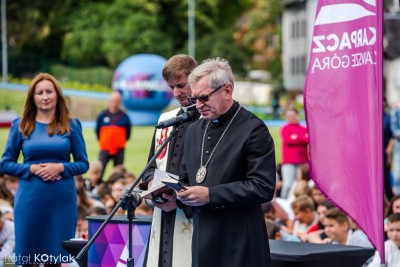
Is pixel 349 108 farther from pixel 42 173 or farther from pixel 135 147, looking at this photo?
pixel 135 147

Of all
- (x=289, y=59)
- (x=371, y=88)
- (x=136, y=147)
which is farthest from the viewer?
(x=289, y=59)

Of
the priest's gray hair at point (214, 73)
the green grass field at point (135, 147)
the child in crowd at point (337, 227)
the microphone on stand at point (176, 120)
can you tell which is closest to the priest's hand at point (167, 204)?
the microphone on stand at point (176, 120)

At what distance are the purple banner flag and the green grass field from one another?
1590 centimetres

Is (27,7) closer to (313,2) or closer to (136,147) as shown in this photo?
(313,2)

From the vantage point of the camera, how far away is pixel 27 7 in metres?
72.0

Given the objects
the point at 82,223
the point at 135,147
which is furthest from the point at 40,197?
the point at 135,147

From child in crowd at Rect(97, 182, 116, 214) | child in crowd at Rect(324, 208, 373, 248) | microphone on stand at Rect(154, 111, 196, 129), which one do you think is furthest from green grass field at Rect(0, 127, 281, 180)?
microphone on stand at Rect(154, 111, 196, 129)

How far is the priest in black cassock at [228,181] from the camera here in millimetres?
5523

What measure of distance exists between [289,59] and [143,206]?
235 feet

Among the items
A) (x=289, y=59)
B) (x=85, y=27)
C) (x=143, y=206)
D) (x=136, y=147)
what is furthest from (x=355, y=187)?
(x=289, y=59)

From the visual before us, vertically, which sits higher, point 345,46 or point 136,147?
point 345,46

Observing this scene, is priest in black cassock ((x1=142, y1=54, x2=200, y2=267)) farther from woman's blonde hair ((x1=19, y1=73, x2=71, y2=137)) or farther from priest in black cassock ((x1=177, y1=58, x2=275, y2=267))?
woman's blonde hair ((x1=19, y1=73, x2=71, y2=137))

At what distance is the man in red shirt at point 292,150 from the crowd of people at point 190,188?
1.09m

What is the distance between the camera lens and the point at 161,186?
225 inches
